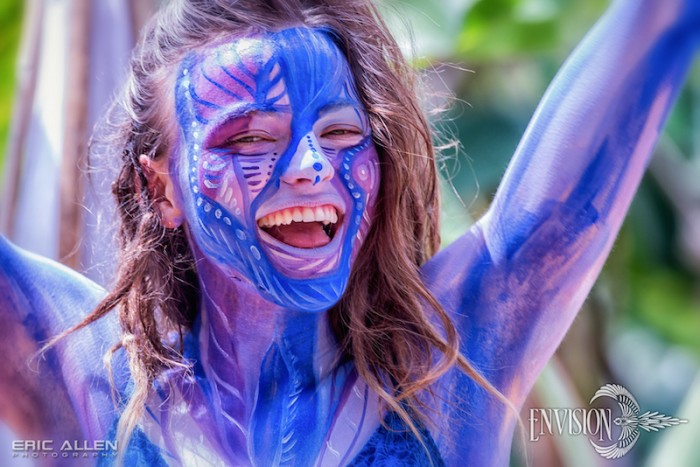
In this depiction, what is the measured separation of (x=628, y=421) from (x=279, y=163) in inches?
23.3

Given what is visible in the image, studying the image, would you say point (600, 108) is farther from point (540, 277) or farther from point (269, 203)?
point (269, 203)

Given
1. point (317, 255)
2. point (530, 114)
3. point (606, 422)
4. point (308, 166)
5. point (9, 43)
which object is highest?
point (9, 43)

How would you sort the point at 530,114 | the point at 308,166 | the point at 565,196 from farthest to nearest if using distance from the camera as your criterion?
the point at 530,114
the point at 565,196
the point at 308,166

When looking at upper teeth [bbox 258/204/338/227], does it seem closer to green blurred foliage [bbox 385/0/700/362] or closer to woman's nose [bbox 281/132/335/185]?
woman's nose [bbox 281/132/335/185]

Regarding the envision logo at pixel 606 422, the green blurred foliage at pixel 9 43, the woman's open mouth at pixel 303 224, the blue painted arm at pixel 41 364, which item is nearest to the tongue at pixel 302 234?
the woman's open mouth at pixel 303 224

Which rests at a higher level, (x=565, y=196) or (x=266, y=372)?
(x=565, y=196)

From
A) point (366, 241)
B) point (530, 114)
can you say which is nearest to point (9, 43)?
point (530, 114)

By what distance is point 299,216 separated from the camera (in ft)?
3.96

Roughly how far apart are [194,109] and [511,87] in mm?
2605

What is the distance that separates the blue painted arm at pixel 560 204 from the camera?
1251 mm

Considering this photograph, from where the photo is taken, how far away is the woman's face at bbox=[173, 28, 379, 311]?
1201 mm

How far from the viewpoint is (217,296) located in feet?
4.36

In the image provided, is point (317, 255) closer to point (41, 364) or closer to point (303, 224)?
point (303, 224)

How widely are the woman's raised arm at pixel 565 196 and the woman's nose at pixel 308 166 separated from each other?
0.25m
